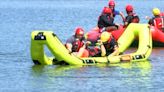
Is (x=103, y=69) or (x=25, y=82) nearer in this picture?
(x=25, y=82)

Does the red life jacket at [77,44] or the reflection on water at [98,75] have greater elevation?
the red life jacket at [77,44]

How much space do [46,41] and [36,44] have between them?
0.28m

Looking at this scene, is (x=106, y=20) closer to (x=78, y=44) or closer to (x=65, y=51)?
(x=78, y=44)

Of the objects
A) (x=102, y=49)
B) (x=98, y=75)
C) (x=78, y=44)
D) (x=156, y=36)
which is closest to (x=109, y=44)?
(x=102, y=49)

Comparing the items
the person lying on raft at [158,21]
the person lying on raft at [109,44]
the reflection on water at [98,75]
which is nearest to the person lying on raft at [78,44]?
the reflection on water at [98,75]

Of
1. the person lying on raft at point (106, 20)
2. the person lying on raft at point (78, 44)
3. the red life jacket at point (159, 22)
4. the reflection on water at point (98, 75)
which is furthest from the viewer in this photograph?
the red life jacket at point (159, 22)

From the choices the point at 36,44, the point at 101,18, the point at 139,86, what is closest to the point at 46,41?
the point at 36,44

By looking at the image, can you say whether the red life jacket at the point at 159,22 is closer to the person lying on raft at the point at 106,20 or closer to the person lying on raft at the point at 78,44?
the person lying on raft at the point at 106,20

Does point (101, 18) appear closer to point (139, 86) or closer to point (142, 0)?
point (139, 86)

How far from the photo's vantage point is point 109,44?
74.2ft

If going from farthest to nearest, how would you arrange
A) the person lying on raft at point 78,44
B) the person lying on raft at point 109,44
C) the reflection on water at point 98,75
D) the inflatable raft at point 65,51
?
the person lying on raft at point 109,44 < the person lying on raft at point 78,44 < the inflatable raft at point 65,51 < the reflection on water at point 98,75

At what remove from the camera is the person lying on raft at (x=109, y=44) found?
22.5 meters

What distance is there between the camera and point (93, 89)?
1852 centimetres

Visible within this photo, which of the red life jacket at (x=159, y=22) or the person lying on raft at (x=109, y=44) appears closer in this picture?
the person lying on raft at (x=109, y=44)
